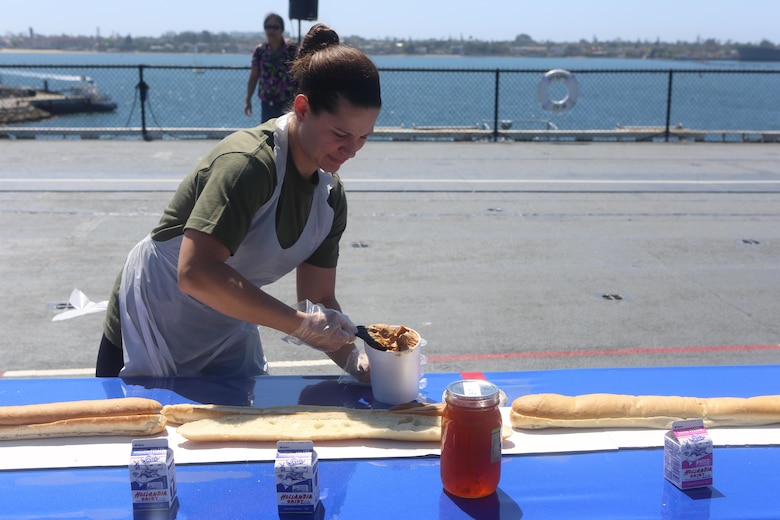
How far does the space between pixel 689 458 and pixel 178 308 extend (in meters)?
1.69

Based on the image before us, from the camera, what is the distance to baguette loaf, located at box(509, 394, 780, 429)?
2.27 meters

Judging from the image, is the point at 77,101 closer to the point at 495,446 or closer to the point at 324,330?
the point at 324,330

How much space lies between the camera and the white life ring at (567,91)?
17.4 m

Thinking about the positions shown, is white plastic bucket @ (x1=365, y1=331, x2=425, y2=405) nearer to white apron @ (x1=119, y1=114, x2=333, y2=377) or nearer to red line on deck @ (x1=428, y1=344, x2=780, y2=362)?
white apron @ (x1=119, y1=114, x2=333, y2=377)

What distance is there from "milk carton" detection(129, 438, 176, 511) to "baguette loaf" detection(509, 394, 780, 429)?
990mm

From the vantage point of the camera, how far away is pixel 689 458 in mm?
1924

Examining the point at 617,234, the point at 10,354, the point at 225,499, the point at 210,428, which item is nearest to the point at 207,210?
the point at 210,428

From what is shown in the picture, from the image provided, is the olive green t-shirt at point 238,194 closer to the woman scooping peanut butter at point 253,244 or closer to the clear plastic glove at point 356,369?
the woman scooping peanut butter at point 253,244

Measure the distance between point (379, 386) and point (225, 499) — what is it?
0.70 meters

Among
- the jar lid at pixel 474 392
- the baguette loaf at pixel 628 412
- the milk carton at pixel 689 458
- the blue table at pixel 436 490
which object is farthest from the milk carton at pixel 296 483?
the milk carton at pixel 689 458

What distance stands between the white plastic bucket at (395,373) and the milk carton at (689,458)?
2.56 feet

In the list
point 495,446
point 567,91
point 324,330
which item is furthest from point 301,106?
point 567,91

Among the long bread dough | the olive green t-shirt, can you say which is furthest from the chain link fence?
the long bread dough

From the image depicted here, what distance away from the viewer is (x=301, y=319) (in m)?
2.38
